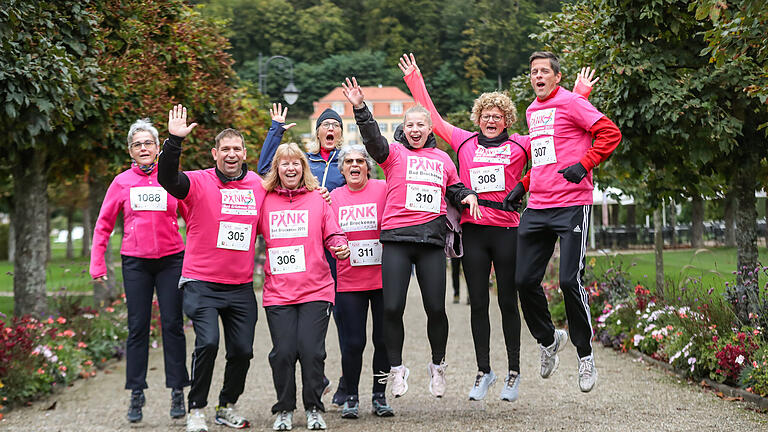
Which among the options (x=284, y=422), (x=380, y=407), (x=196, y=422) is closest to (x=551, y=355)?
(x=380, y=407)

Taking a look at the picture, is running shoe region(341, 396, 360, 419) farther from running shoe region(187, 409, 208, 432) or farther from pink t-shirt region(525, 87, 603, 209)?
pink t-shirt region(525, 87, 603, 209)

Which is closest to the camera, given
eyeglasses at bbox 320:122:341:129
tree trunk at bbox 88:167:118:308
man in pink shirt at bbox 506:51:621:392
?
man in pink shirt at bbox 506:51:621:392

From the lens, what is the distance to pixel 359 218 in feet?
21.4

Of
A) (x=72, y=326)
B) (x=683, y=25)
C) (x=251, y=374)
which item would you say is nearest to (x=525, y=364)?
(x=251, y=374)

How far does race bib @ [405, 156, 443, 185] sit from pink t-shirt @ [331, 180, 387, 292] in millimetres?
433

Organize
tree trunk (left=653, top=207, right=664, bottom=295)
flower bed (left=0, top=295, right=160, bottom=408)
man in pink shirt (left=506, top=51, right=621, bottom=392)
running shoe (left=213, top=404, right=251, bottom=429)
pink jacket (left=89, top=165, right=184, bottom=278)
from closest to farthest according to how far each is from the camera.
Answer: man in pink shirt (left=506, top=51, right=621, bottom=392) → running shoe (left=213, top=404, right=251, bottom=429) → pink jacket (left=89, top=165, right=184, bottom=278) → flower bed (left=0, top=295, right=160, bottom=408) → tree trunk (left=653, top=207, right=664, bottom=295)

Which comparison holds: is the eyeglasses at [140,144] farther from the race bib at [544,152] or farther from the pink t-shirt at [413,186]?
the race bib at [544,152]

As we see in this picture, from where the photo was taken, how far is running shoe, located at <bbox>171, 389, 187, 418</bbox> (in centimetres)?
703

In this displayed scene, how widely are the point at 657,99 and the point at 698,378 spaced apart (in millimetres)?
2684

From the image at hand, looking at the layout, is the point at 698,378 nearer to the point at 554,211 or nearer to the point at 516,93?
the point at 554,211

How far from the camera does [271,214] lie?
625 centimetres

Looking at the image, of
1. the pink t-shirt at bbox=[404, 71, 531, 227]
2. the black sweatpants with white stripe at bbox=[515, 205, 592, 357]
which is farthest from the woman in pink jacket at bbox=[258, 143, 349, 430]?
the black sweatpants with white stripe at bbox=[515, 205, 592, 357]

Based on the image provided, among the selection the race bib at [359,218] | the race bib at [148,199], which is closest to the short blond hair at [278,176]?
the race bib at [359,218]

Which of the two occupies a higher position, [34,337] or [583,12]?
[583,12]
